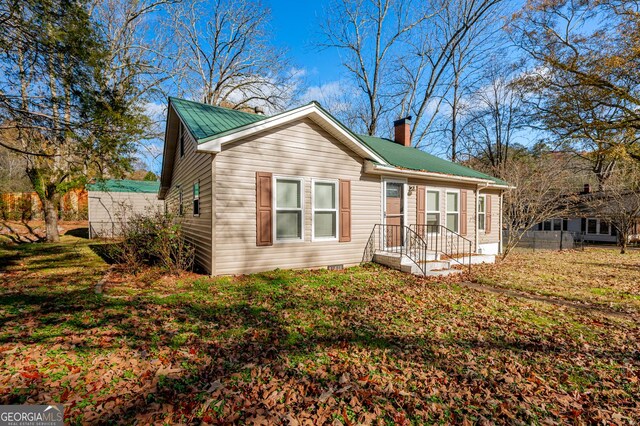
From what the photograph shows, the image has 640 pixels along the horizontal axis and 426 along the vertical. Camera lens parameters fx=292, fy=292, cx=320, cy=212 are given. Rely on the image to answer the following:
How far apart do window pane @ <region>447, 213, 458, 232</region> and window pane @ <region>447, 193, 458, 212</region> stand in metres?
0.20

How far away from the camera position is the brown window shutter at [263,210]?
7.38 m

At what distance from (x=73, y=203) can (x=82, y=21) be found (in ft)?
68.4

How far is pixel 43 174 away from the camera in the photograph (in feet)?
43.0

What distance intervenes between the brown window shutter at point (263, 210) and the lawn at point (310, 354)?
4.52 ft

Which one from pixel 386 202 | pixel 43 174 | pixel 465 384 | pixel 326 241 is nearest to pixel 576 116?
pixel 386 202

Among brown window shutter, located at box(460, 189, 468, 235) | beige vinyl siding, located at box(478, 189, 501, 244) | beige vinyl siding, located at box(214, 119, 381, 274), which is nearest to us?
beige vinyl siding, located at box(214, 119, 381, 274)

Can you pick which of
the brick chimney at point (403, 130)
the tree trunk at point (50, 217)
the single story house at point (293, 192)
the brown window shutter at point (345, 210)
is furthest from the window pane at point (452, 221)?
the tree trunk at point (50, 217)

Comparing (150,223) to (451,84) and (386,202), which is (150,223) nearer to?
(386,202)

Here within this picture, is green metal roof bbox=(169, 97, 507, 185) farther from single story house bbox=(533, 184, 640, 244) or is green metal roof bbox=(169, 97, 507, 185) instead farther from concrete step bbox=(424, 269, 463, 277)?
single story house bbox=(533, 184, 640, 244)

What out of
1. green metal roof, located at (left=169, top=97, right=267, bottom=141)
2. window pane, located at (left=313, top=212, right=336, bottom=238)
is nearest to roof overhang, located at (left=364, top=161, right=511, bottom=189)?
window pane, located at (left=313, top=212, right=336, bottom=238)

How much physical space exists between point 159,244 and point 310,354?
5.21 meters

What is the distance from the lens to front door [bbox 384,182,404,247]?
975cm

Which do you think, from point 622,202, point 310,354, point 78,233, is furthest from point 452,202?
point 78,233

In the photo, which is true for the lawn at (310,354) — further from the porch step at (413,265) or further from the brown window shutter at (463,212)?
the brown window shutter at (463,212)
